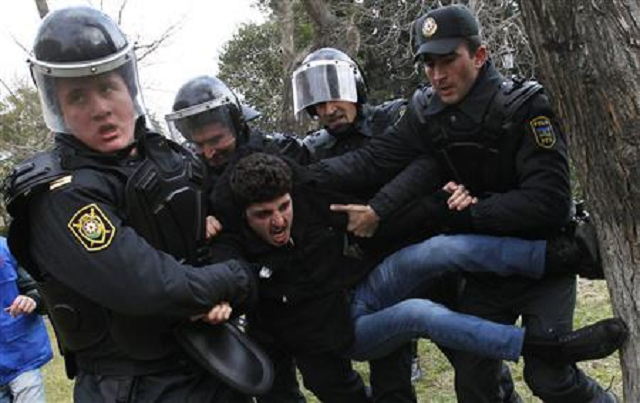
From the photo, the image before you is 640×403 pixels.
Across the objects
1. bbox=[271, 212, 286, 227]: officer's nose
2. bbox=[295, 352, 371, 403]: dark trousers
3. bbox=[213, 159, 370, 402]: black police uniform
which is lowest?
bbox=[295, 352, 371, 403]: dark trousers

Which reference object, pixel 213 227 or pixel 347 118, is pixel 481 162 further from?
pixel 213 227

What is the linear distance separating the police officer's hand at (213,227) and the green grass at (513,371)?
103 inches

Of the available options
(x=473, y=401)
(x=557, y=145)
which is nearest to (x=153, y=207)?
(x=557, y=145)

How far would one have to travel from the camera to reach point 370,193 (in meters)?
3.24

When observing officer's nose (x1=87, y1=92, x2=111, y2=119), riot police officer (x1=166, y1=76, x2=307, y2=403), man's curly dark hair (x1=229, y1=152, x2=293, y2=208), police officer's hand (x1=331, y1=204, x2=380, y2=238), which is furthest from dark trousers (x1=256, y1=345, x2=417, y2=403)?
officer's nose (x1=87, y1=92, x2=111, y2=119)

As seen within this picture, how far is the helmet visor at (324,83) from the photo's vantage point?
3.49m

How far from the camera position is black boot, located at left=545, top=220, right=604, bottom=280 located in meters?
2.43

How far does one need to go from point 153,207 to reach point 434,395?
11.1 ft

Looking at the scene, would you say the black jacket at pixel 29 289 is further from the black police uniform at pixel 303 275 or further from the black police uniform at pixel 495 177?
the black police uniform at pixel 495 177

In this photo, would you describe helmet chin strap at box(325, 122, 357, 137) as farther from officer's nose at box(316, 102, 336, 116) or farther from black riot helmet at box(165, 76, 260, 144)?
black riot helmet at box(165, 76, 260, 144)

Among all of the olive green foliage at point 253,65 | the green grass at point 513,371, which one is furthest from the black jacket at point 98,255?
the olive green foliage at point 253,65

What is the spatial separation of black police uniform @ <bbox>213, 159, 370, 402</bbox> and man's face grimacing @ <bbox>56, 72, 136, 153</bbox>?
800mm

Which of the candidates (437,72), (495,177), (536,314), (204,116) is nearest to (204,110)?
(204,116)

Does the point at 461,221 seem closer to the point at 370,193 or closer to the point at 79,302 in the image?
the point at 370,193
